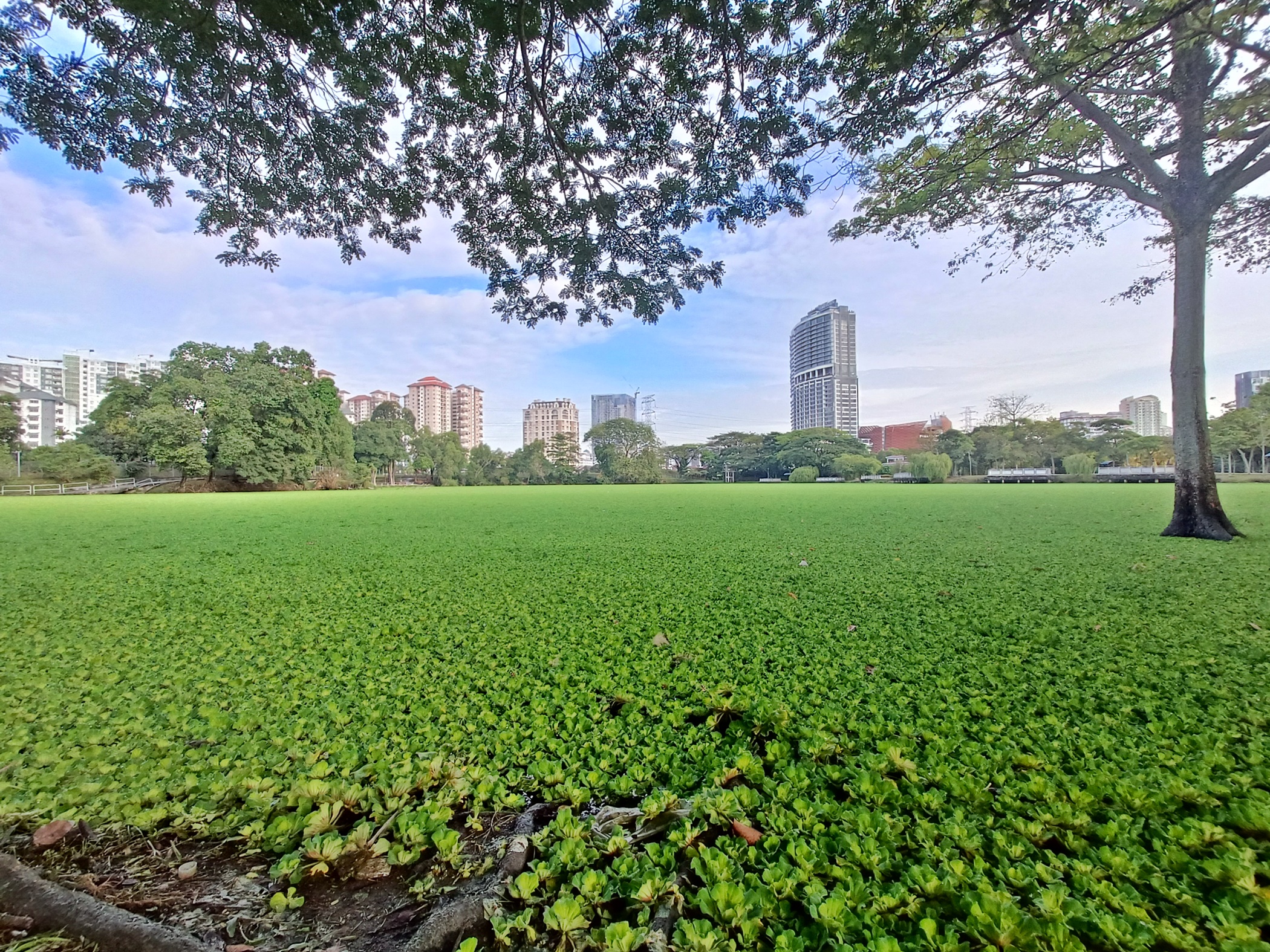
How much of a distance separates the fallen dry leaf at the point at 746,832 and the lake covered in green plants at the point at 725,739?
0.07 ft

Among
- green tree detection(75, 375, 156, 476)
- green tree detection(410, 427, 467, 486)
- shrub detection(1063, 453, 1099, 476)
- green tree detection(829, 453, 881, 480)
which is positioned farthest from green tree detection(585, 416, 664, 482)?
green tree detection(75, 375, 156, 476)

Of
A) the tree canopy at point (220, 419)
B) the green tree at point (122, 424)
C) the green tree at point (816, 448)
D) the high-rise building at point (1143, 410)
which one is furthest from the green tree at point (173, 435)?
the high-rise building at point (1143, 410)

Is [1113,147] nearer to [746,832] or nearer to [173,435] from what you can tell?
[746,832]

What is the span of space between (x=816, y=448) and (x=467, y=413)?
4948cm

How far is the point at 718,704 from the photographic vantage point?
132 centimetres

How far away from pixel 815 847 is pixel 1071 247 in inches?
318

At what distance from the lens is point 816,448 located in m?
43.7

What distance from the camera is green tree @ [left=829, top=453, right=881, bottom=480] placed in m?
41.1

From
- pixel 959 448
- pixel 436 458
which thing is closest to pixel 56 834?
pixel 436 458

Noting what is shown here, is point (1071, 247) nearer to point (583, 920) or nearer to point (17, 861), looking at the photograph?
point (583, 920)

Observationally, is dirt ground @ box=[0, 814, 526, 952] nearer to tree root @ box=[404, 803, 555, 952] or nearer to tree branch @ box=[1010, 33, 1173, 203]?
tree root @ box=[404, 803, 555, 952]

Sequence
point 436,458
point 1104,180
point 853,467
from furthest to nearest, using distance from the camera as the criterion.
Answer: point 853,467 < point 436,458 < point 1104,180

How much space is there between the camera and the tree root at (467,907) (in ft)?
2.16

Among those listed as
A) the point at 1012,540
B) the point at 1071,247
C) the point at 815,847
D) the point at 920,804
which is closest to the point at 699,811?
the point at 815,847
